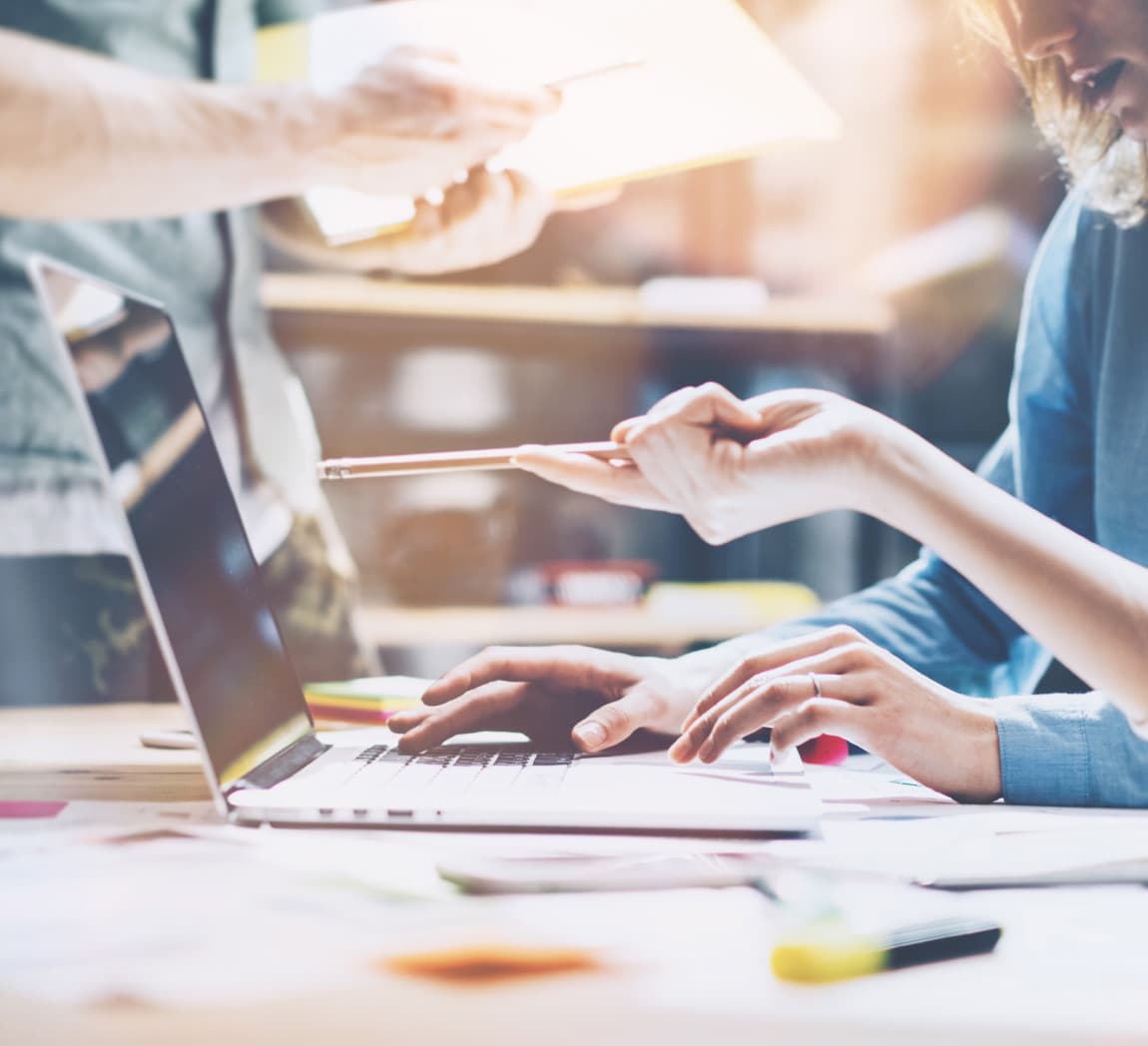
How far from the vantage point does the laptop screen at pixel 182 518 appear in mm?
539

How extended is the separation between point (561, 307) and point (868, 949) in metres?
1.07

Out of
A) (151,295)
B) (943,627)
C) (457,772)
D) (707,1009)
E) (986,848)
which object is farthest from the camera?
(151,295)

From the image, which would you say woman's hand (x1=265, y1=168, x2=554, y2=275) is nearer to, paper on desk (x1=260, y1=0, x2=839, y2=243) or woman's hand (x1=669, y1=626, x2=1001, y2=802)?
paper on desk (x1=260, y1=0, x2=839, y2=243)

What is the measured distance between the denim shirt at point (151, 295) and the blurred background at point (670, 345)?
93mm

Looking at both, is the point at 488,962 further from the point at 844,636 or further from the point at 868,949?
the point at 844,636

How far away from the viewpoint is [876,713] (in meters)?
0.63

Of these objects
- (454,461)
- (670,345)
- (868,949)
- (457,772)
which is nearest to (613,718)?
(457,772)

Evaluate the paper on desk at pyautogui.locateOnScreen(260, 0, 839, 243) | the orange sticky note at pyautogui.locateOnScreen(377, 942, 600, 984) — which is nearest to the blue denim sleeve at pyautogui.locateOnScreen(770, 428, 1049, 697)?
the paper on desk at pyautogui.locateOnScreen(260, 0, 839, 243)

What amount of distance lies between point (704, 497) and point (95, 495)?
66 centimetres

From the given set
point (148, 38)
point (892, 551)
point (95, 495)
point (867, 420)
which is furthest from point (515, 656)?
point (148, 38)

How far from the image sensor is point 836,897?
1.43 ft

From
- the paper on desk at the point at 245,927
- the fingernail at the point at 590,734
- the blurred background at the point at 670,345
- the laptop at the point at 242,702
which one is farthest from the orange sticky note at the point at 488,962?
the blurred background at the point at 670,345

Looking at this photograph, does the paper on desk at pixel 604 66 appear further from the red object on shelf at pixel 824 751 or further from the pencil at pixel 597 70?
the red object on shelf at pixel 824 751

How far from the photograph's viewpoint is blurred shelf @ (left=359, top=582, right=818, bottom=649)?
1175 mm
